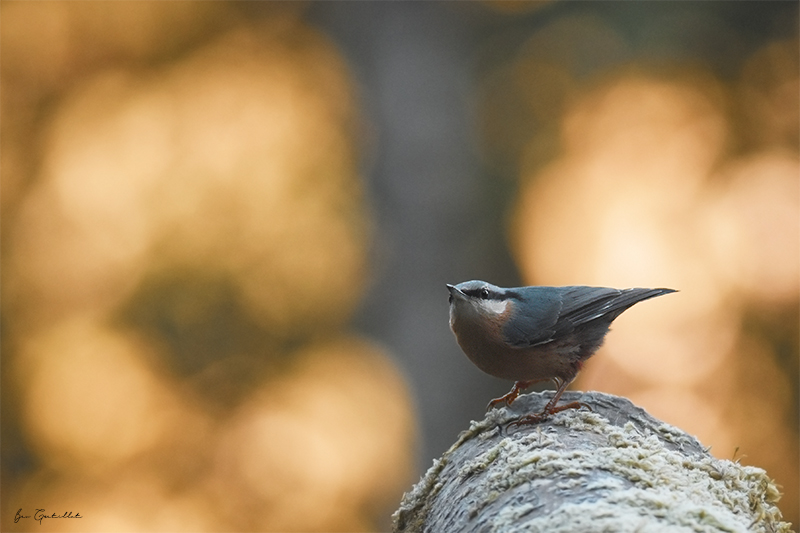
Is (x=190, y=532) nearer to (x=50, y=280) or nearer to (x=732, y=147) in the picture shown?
(x=50, y=280)

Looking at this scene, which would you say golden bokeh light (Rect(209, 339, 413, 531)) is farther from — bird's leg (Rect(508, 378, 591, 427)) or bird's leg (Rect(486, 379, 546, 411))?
bird's leg (Rect(508, 378, 591, 427))

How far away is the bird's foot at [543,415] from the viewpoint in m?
2.45

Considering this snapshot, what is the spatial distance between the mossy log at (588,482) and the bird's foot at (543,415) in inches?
1.4

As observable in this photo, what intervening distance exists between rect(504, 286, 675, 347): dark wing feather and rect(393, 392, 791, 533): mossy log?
0.56 meters

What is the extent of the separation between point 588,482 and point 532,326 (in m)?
1.34

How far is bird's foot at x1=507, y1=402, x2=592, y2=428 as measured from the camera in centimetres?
245

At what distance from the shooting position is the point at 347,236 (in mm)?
6719
